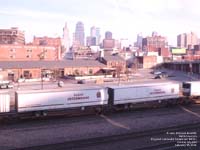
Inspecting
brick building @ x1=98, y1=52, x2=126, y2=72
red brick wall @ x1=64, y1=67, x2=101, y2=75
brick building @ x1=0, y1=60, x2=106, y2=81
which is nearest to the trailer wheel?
brick building @ x1=0, y1=60, x2=106, y2=81

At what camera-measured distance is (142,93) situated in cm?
3919

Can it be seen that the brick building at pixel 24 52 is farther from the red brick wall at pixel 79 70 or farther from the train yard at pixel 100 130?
the train yard at pixel 100 130

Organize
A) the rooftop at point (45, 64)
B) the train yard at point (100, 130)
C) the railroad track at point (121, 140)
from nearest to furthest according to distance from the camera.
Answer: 1. the railroad track at point (121, 140)
2. the train yard at point (100, 130)
3. the rooftop at point (45, 64)

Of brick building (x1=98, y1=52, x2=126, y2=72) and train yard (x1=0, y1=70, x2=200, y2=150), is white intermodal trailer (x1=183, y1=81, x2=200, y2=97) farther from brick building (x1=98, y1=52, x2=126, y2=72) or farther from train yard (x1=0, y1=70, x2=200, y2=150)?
brick building (x1=98, y1=52, x2=126, y2=72)

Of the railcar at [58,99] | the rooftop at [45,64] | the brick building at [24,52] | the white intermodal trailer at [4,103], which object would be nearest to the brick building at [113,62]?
the rooftop at [45,64]

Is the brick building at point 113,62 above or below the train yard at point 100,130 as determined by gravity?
above

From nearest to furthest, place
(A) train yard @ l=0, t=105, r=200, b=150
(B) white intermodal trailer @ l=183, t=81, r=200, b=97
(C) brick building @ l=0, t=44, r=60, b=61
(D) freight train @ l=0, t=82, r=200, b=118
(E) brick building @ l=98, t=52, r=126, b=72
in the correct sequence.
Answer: (A) train yard @ l=0, t=105, r=200, b=150
(D) freight train @ l=0, t=82, r=200, b=118
(B) white intermodal trailer @ l=183, t=81, r=200, b=97
(C) brick building @ l=0, t=44, r=60, b=61
(E) brick building @ l=98, t=52, r=126, b=72

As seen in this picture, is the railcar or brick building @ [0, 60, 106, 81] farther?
brick building @ [0, 60, 106, 81]

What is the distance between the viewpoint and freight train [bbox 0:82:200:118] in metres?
31.5

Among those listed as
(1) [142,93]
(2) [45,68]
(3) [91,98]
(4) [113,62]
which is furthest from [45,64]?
(3) [91,98]

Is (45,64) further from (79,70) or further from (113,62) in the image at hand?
(113,62)

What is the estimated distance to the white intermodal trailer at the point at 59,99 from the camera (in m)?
31.5

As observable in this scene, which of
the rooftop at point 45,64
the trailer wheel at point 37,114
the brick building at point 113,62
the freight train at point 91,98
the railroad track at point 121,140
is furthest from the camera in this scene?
the brick building at point 113,62

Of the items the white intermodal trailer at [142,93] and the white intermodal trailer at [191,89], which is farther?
the white intermodal trailer at [191,89]
